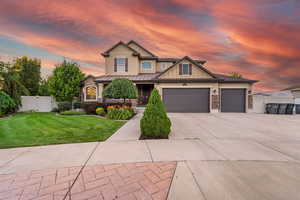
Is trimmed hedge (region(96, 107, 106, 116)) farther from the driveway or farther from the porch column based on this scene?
the driveway

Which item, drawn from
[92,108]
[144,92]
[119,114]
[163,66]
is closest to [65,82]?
[92,108]

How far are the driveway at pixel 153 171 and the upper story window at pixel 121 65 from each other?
13.1 m

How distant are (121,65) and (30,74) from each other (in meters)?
15.8

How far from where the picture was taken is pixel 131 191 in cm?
190

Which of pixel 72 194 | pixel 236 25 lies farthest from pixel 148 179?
pixel 236 25

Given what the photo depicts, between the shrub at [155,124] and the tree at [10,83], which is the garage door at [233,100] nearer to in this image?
the shrub at [155,124]

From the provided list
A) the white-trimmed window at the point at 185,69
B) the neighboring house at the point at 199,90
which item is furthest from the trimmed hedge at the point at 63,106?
the white-trimmed window at the point at 185,69

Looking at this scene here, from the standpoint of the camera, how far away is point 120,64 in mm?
15852

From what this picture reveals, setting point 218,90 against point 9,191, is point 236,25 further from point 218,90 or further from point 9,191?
point 9,191

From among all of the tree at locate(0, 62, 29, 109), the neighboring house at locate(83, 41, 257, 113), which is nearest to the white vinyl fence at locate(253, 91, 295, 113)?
the neighboring house at locate(83, 41, 257, 113)

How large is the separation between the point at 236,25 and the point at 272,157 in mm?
9766

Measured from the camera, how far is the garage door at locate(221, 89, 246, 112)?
1267 centimetres

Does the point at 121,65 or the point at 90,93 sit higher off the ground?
the point at 121,65

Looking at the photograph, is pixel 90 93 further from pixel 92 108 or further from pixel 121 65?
pixel 121 65
